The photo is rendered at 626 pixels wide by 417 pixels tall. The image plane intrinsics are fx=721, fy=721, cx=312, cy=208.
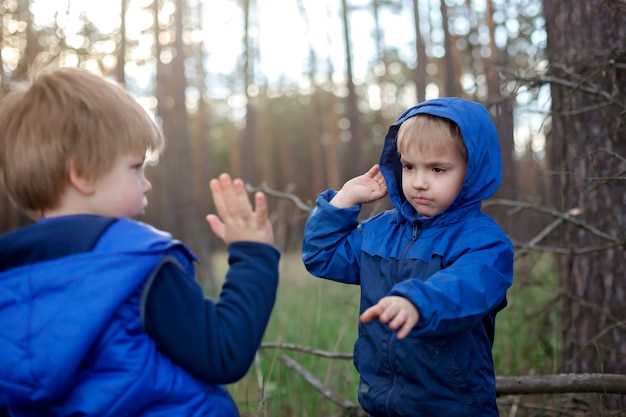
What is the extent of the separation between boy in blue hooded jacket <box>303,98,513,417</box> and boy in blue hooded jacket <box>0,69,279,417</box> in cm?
59

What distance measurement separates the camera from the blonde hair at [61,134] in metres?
1.76

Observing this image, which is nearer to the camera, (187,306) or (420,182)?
(187,306)

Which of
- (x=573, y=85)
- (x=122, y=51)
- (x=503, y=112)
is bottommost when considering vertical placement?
(x=573, y=85)

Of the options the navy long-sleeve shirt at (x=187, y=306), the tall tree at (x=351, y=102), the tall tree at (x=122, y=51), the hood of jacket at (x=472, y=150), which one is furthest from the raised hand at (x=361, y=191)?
the tall tree at (x=351, y=102)

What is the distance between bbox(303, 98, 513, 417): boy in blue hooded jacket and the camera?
217 cm

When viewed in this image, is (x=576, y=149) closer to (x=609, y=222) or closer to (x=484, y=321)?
(x=609, y=222)

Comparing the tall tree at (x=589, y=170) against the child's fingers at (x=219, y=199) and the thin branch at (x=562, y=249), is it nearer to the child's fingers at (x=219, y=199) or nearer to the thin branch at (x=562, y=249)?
the thin branch at (x=562, y=249)

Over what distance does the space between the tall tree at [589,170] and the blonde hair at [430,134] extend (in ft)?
3.95

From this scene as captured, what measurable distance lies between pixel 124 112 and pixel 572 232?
9.26 feet

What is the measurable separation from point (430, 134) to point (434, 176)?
135mm

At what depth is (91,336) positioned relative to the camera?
162cm

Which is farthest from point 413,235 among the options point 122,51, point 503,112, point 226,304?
point 122,51

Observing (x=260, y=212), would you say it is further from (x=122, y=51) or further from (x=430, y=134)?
(x=122, y=51)

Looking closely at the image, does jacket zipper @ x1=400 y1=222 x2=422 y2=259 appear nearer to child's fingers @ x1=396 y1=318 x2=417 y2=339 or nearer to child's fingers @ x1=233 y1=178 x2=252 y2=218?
child's fingers @ x1=396 y1=318 x2=417 y2=339
